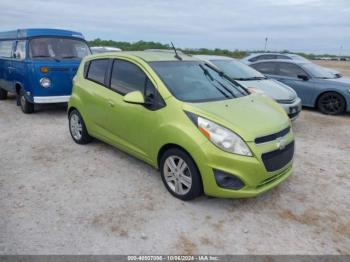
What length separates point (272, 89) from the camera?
7.35 m

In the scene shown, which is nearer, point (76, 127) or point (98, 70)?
point (98, 70)

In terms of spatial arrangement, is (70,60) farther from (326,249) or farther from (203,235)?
(326,249)

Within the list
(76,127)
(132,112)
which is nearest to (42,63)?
(76,127)

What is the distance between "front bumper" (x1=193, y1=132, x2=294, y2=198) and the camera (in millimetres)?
3430

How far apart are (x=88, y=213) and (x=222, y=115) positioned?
6.29 ft

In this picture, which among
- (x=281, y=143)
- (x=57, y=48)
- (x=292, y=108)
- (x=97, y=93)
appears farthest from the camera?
(x=57, y=48)

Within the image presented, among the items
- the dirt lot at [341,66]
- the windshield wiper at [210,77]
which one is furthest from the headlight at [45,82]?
the dirt lot at [341,66]

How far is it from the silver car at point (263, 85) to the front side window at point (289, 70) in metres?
1.80

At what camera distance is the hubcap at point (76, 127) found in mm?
5758

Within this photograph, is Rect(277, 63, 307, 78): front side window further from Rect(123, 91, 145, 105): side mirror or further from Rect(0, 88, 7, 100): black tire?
A: Rect(0, 88, 7, 100): black tire

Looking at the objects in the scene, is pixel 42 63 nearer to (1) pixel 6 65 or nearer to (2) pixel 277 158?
(1) pixel 6 65

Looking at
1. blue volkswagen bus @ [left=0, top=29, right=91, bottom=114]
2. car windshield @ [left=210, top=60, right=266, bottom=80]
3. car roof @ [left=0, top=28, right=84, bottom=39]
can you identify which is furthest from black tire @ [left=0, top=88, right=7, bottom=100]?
car windshield @ [left=210, top=60, right=266, bottom=80]

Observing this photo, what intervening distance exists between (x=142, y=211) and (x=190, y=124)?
116 centimetres

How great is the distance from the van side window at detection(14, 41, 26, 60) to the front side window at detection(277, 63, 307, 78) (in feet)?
23.4
